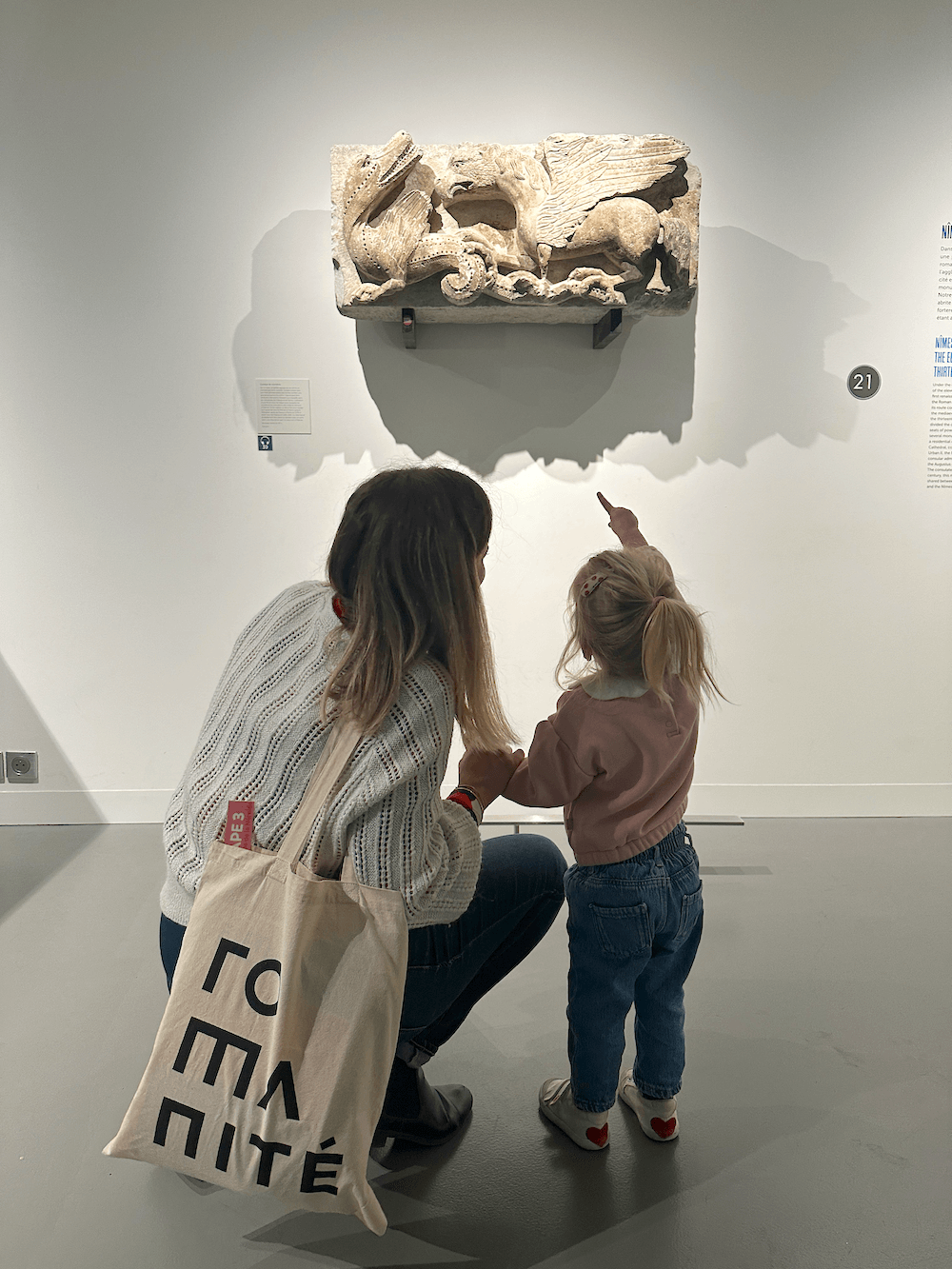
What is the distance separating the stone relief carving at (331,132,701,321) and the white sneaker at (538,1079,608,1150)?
2.28 metres

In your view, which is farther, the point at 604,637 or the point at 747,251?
the point at 747,251

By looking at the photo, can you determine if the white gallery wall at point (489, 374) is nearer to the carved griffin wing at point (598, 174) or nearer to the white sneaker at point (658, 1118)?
the carved griffin wing at point (598, 174)

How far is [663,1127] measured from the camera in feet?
5.36

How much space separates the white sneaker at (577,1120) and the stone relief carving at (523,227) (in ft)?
7.48

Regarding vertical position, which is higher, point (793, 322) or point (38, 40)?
point (38, 40)

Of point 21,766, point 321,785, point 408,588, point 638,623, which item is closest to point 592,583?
point 638,623

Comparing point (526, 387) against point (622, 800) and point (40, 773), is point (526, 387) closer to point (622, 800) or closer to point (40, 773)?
point (622, 800)

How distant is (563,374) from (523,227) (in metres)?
0.61

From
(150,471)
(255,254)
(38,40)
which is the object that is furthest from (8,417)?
(38,40)

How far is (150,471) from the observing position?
3.38 meters

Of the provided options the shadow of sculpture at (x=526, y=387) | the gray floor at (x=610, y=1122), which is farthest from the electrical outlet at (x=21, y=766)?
the shadow of sculpture at (x=526, y=387)

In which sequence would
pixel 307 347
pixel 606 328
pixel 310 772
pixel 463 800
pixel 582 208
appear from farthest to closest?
pixel 307 347 < pixel 606 328 < pixel 582 208 < pixel 463 800 < pixel 310 772

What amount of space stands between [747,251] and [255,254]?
5.97 feet

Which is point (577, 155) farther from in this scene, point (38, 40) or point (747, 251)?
point (38, 40)
